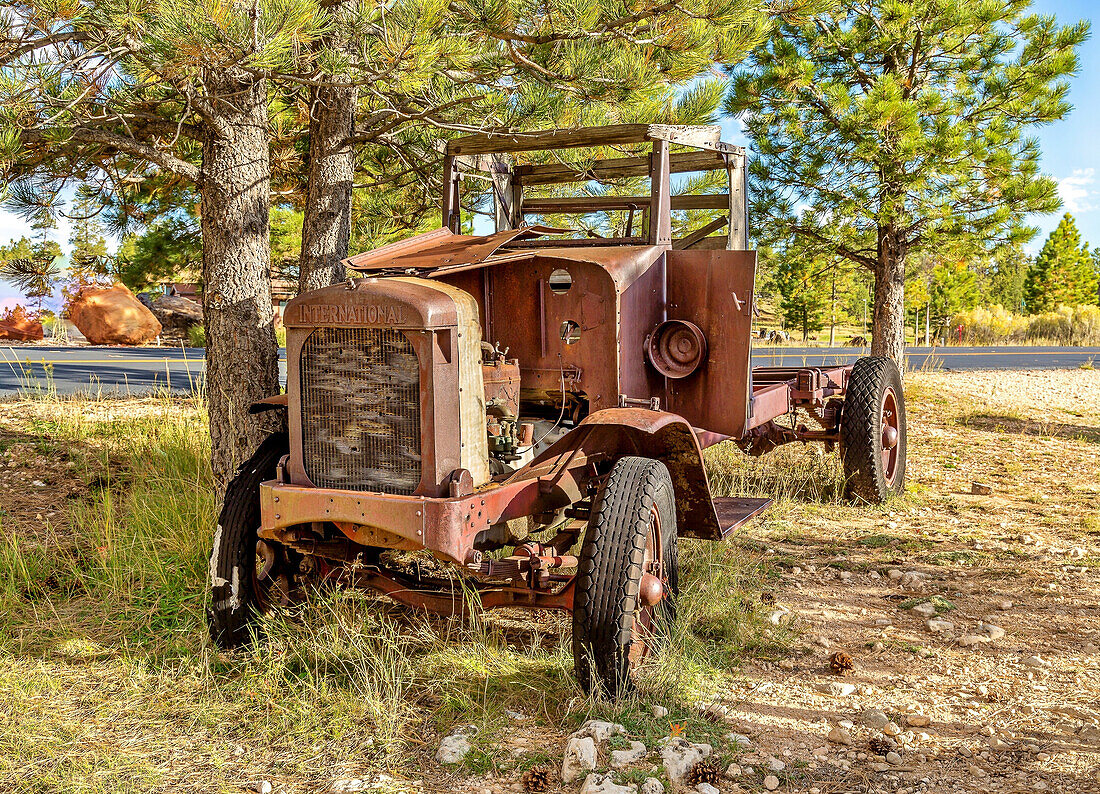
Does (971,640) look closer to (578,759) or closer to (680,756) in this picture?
(680,756)

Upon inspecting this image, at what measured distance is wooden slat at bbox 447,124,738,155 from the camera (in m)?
4.29

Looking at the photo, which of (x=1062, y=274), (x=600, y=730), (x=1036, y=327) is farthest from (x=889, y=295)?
(x=1062, y=274)

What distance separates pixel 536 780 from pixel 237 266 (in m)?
3.48

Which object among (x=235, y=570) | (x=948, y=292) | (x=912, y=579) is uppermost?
(x=948, y=292)

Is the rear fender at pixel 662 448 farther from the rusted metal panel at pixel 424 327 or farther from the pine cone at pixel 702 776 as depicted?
the pine cone at pixel 702 776

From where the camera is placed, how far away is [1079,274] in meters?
40.6

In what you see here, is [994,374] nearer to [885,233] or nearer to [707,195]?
[885,233]

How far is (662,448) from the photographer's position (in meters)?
3.96

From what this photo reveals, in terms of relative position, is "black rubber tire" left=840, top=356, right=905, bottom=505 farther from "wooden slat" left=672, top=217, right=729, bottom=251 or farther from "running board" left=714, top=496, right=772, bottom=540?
"wooden slat" left=672, top=217, right=729, bottom=251

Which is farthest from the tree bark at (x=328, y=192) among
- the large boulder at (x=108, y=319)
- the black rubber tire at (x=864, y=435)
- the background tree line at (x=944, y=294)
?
the background tree line at (x=944, y=294)

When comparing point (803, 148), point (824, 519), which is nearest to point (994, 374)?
point (803, 148)

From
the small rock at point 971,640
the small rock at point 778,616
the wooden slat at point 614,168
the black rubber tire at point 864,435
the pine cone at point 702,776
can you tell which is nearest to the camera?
the pine cone at point 702,776

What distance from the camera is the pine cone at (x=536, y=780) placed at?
2.81 metres

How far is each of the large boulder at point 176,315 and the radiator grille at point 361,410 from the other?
21755mm
